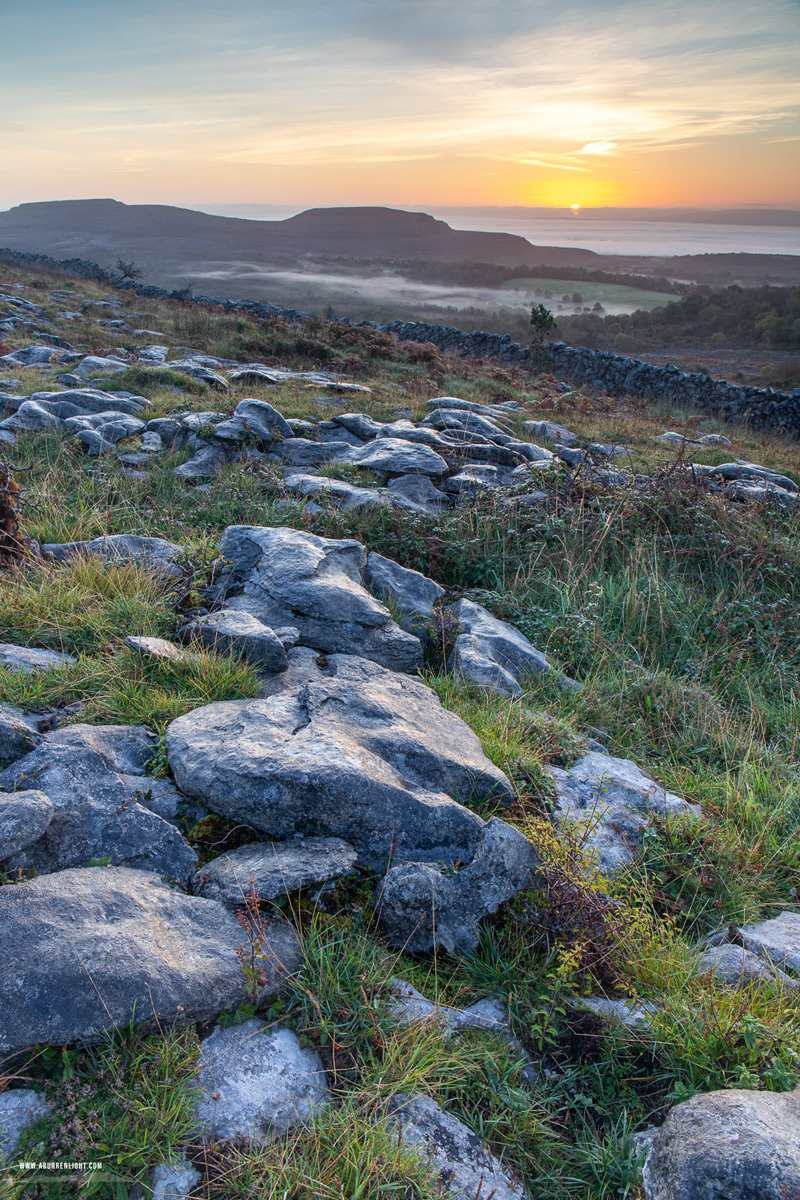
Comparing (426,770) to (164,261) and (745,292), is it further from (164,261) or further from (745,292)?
(164,261)

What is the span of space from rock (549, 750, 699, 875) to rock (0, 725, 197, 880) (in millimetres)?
1776

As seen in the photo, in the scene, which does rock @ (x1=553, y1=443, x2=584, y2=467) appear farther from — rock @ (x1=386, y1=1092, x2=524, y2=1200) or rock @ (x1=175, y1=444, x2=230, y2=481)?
rock @ (x1=386, y1=1092, x2=524, y2=1200)

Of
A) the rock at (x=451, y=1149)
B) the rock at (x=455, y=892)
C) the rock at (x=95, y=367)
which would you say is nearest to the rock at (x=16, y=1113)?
the rock at (x=451, y=1149)

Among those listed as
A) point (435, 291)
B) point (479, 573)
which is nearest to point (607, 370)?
point (479, 573)

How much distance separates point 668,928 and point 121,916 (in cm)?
212

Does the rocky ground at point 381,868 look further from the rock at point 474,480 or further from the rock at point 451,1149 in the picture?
the rock at point 474,480

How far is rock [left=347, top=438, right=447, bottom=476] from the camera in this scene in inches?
305

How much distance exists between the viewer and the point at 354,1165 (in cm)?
167

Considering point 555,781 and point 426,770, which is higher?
point 426,770

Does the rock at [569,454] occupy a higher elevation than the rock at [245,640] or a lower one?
higher

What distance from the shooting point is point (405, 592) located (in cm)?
520

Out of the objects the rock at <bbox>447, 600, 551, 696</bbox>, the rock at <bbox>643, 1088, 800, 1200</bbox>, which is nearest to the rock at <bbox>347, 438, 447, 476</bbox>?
the rock at <bbox>447, 600, 551, 696</bbox>

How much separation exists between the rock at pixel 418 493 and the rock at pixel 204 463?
2.12 metres

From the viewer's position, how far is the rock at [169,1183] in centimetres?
159
